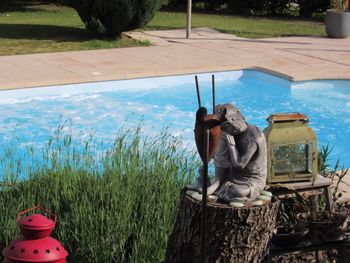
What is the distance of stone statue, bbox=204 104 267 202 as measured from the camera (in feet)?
11.5

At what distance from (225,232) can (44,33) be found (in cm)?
1145

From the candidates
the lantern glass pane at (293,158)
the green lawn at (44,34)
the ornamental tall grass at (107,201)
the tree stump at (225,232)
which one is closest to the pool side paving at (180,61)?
the green lawn at (44,34)

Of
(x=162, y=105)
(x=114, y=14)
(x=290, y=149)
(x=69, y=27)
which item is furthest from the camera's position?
(x=69, y=27)

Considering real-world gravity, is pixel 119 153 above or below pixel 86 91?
above

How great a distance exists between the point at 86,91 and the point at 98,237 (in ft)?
21.0

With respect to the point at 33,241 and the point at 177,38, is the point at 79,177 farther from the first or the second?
the point at 177,38

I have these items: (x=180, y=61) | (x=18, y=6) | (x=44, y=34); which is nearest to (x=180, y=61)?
(x=180, y=61)

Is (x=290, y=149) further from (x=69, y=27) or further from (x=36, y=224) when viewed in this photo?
(x=69, y=27)

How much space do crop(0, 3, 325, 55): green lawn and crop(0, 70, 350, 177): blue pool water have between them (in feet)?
7.67

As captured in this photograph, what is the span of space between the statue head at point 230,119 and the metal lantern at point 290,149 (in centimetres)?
78

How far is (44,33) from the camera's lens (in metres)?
14.3

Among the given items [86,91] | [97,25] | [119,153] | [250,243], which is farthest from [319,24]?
[250,243]

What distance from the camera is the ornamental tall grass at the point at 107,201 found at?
4.11m

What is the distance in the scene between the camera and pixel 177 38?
558 inches
